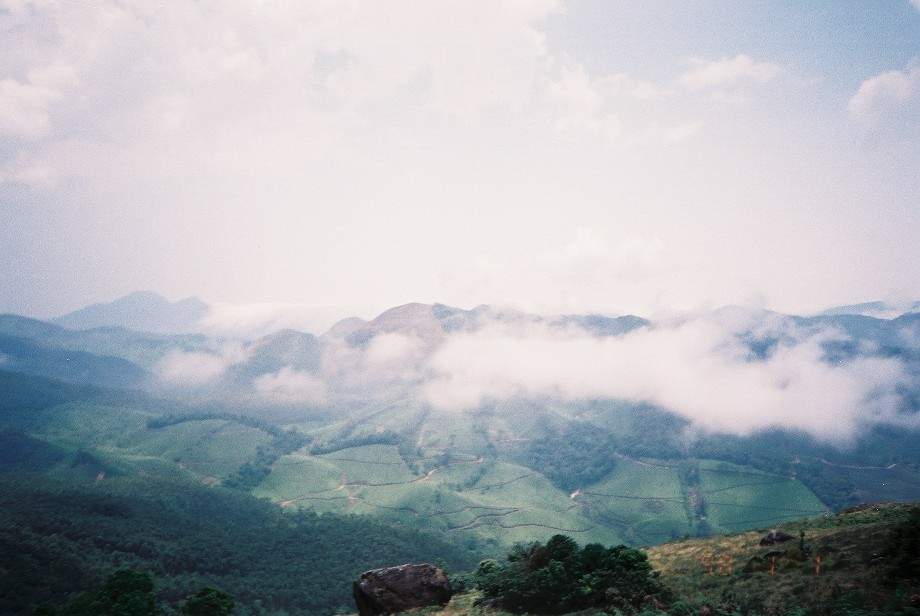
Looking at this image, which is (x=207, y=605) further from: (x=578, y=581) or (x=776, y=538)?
(x=776, y=538)

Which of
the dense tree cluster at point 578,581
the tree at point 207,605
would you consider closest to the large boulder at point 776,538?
the dense tree cluster at point 578,581

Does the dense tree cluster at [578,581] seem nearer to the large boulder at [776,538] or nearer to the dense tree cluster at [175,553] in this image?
the large boulder at [776,538]

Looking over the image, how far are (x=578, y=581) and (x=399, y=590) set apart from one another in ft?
65.4

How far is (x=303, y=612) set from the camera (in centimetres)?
13300

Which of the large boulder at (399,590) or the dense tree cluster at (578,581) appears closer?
the dense tree cluster at (578,581)

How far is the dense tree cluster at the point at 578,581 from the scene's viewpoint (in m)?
33.7

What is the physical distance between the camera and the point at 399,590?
47688mm

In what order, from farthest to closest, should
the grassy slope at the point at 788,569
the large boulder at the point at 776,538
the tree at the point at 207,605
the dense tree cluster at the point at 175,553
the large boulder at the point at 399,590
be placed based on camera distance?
the dense tree cluster at the point at 175,553 → the tree at the point at 207,605 → the large boulder at the point at 399,590 → the large boulder at the point at 776,538 → the grassy slope at the point at 788,569

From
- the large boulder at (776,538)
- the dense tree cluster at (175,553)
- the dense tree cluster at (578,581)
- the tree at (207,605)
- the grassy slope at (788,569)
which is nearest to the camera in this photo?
the grassy slope at (788,569)

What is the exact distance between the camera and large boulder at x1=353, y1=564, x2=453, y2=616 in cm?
4688

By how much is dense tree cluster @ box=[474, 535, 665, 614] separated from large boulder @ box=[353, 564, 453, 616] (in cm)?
823

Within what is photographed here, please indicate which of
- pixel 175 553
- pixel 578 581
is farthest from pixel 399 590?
pixel 175 553

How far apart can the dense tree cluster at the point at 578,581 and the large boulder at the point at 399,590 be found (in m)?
8.23

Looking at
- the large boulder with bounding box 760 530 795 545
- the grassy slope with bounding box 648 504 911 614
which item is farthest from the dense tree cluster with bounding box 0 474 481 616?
the large boulder with bounding box 760 530 795 545
